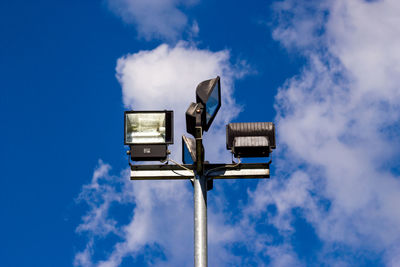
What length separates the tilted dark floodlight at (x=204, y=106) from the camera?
8977 mm

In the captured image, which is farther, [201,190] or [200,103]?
[201,190]

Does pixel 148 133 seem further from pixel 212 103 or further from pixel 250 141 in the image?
pixel 250 141

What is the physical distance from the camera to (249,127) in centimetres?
1022

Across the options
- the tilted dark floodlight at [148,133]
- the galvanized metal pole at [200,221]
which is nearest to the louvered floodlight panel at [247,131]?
the galvanized metal pole at [200,221]

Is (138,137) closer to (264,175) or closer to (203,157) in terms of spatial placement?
(203,157)

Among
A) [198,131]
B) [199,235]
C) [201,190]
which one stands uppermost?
[198,131]

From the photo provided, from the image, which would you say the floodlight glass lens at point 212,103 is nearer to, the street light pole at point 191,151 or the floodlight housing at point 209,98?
the floodlight housing at point 209,98

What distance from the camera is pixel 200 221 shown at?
9.56 m

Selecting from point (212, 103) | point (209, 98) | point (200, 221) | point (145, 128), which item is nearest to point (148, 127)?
point (145, 128)

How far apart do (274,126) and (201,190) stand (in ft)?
5.24

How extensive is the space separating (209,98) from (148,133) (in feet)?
4.81

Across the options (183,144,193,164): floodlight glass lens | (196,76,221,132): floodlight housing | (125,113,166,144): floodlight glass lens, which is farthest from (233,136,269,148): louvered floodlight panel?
(125,113,166,144): floodlight glass lens

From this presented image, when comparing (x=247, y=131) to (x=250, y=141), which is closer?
(x=250, y=141)

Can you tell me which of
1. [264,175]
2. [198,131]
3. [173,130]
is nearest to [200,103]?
[198,131]
